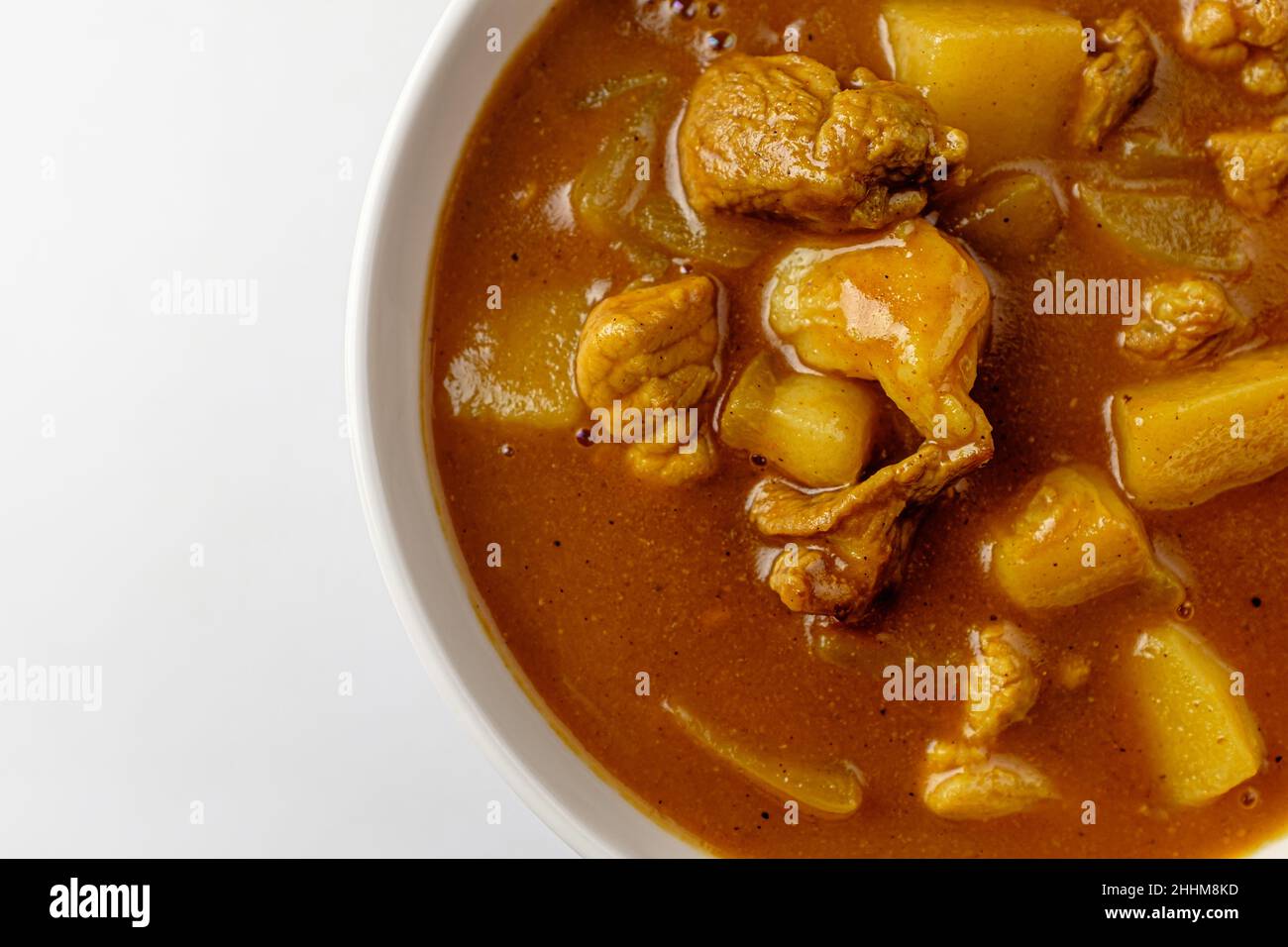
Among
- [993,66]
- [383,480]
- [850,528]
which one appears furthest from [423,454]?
[993,66]

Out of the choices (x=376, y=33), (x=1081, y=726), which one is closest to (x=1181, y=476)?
(x=1081, y=726)

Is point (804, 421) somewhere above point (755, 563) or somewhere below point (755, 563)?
above

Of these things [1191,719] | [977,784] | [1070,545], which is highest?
[1070,545]

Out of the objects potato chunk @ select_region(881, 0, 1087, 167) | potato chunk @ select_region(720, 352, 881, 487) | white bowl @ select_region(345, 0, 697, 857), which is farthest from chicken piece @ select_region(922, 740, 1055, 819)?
potato chunk @ select_region(881, 0, 1087, 167)

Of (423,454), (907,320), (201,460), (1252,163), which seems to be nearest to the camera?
(907,320)

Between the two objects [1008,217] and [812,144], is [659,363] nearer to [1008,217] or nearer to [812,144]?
[812,144]
